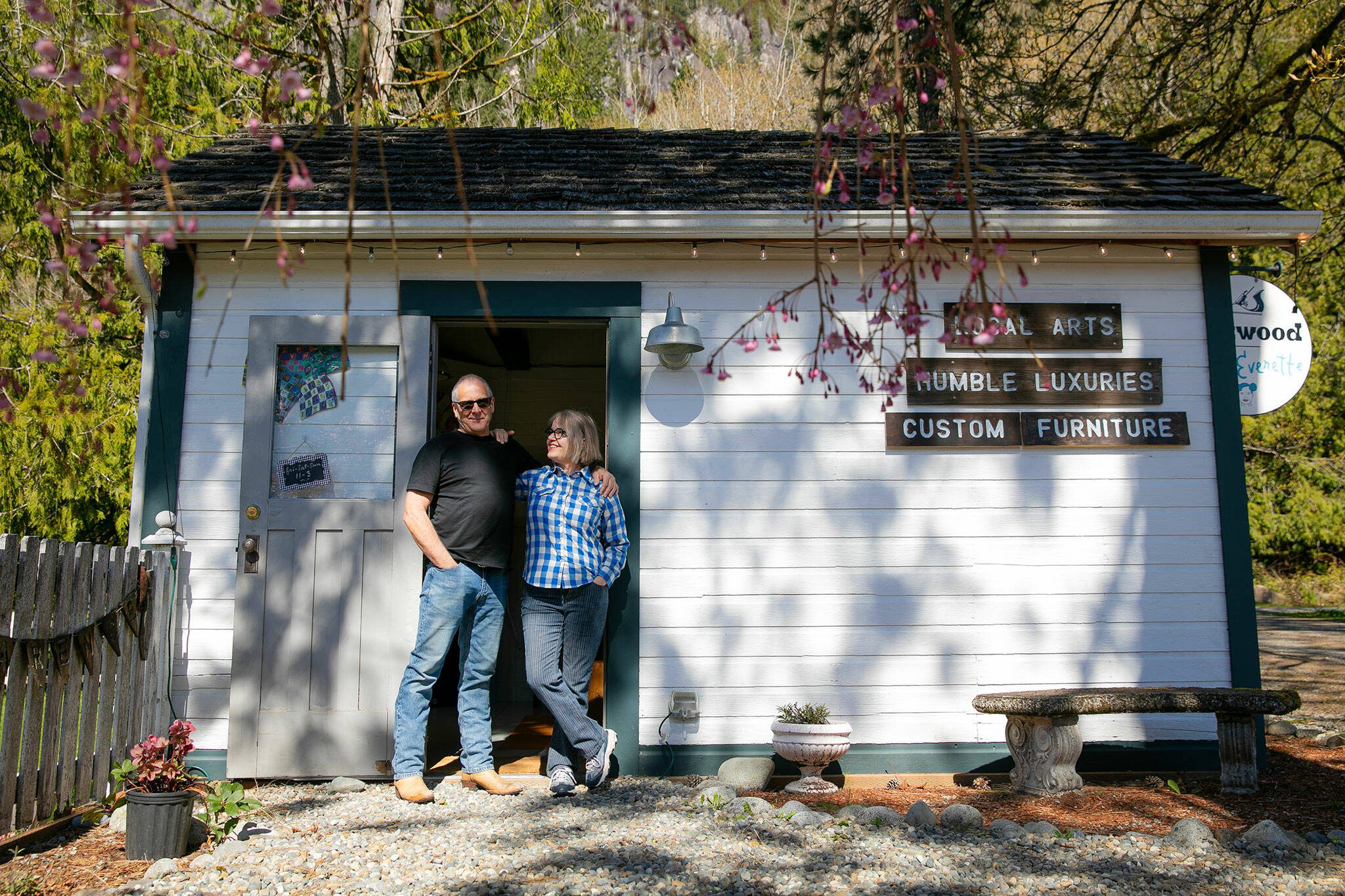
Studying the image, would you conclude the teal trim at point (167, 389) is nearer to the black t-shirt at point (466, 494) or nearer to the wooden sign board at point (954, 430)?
the black t-shirt at point (466, 494)

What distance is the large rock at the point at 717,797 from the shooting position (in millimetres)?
4242

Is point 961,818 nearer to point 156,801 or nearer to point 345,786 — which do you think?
point 345,786

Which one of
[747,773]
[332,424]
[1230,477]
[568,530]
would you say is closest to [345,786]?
[568,530]

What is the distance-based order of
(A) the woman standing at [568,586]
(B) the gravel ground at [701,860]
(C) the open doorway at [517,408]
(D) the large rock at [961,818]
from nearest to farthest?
(B) the gravel ground at [701,860], (D) the large rock at [961,818], (A) the woman standing at [568,586], (C) the open doorway at [517,408]

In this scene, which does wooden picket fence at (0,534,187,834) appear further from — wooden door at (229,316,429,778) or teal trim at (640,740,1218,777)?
teal trim at (640,740,1218,777)

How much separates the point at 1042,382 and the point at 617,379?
2.26 m

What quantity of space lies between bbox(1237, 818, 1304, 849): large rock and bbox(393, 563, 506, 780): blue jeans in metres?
3.06

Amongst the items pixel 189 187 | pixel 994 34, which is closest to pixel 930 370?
pixel 189 187

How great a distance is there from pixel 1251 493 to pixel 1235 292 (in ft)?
40.8

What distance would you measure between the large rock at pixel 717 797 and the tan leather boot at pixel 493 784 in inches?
33.9

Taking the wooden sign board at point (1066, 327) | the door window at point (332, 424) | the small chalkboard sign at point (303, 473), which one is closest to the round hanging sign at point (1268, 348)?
the wooden sign board at point (1066, 327)

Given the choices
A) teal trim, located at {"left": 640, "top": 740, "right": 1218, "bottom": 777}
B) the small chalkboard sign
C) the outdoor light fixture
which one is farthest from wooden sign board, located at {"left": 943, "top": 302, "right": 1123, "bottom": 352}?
the small chalkboard sign

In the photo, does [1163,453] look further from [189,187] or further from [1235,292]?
[189,187]

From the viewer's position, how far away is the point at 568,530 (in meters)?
4.66
